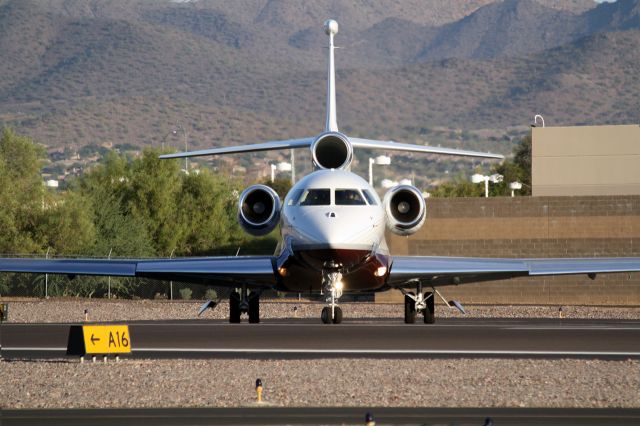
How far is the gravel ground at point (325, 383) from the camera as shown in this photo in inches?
611

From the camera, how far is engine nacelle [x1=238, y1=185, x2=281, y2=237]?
29.6 m

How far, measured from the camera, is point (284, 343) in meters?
25.1

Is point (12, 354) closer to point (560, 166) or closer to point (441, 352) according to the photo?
point (441, 352)

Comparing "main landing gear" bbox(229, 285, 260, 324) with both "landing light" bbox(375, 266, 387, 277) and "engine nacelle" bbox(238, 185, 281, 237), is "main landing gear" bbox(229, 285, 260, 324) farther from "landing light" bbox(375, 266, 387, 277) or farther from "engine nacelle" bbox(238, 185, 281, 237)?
"landing light" bbox(375, 266, 387, 277)

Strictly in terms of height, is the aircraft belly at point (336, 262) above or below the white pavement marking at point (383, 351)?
above

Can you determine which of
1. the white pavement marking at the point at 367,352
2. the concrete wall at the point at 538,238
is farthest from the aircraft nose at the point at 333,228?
the concrete wall at the point at 538,238

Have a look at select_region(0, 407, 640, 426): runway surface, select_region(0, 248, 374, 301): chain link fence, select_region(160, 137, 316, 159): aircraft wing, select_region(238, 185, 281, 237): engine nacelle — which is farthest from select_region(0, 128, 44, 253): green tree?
select_region(0, 407, 640, 426): runway surface

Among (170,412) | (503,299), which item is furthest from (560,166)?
(170,412)

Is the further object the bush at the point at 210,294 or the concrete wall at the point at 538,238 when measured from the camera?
the bush at the point at 210,294

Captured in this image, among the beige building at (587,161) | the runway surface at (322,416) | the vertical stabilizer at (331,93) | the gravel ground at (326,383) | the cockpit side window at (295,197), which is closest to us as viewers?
the runway surface at (322,416)

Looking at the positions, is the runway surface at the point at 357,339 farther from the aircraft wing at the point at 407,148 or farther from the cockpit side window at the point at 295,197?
the aircraft wing at the point at 407,148

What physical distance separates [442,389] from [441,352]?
612 cm

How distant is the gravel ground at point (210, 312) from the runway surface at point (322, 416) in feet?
71.2

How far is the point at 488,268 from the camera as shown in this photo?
28562 millimetres
